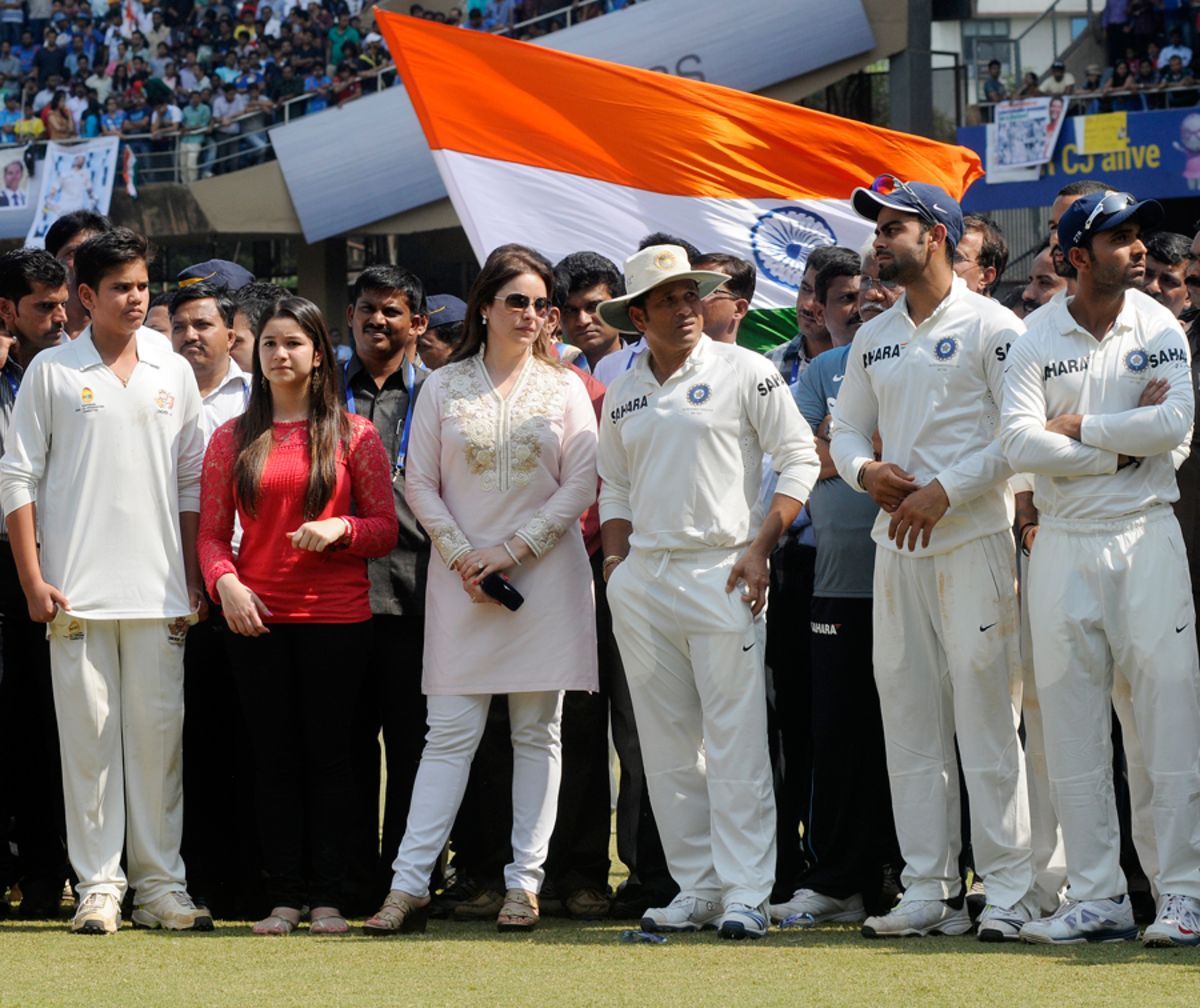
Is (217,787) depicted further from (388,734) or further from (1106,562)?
(1106,562)

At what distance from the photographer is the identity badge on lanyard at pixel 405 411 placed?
6898 millimetres

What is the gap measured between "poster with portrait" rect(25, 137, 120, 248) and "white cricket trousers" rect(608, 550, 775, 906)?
25211 mm

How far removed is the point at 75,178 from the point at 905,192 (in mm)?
26073

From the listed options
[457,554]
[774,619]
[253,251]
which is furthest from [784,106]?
[253,251]

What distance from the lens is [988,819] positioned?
231 inches

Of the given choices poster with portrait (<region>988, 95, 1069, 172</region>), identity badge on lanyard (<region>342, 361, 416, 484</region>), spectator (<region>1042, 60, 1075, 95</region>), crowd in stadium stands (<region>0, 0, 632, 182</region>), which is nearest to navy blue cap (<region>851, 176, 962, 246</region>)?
identity badge on lanyard (<region>342, 361, 416, 484</region>)

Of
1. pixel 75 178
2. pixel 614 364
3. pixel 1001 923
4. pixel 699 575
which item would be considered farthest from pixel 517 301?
pixel 75 178

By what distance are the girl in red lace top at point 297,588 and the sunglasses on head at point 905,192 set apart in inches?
74.9

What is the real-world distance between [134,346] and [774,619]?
2.43 m

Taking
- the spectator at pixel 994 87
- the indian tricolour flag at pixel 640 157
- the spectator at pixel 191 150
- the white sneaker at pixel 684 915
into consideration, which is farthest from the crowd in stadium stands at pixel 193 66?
the white sneaker at pixel 684 915

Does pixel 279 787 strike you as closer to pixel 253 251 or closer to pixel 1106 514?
pixel 1106 514

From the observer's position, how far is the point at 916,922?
19.4 ft

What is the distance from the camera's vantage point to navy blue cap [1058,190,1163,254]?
5.77m

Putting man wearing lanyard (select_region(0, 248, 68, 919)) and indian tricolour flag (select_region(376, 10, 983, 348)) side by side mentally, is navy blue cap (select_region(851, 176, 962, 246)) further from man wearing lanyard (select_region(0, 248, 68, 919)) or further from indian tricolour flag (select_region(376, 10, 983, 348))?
indian tricolour flag (select_region(376, 10, 983, 348))
